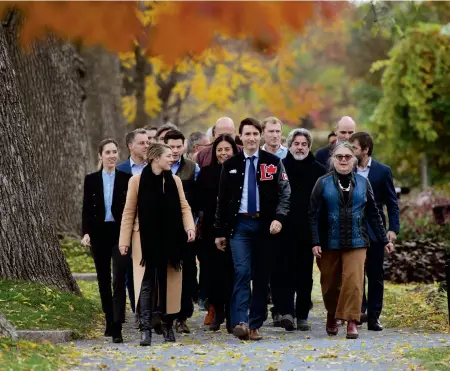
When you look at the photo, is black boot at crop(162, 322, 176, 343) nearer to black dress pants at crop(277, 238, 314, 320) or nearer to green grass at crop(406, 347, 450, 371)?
black dress pants at crop(277, 238, 314, 320)

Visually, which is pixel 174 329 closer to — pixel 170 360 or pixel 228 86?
pixel 170 360

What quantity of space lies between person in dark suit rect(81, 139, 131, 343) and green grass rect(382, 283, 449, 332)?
313cm

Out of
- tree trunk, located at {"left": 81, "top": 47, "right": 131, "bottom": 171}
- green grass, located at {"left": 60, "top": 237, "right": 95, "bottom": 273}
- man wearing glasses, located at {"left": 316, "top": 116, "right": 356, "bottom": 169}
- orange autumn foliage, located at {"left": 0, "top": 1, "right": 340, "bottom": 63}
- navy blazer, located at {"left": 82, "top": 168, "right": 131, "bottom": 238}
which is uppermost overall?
tree trunk, located at {"left": 81, "top": 47, "right": 131, "bottom": 171}

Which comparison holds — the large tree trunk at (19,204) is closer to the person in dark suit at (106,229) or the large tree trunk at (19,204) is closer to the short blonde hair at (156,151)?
the person in dark suit at (106,229)

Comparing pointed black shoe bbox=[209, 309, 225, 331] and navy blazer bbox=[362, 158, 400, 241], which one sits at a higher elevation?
navy blazer bbox=[362, 158, 400, 241]

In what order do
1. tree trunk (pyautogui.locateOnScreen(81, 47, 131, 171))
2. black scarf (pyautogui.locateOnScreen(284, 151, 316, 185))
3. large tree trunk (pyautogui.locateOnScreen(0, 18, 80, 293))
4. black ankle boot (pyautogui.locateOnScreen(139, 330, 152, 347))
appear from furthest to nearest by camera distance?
tree trunk (pyautogui.locateOnScreen(81, 47, 131, 171)), black scarf (pyautogui.locateOnScreen(284, 151, 316, 185)), large tree trunk (pyautogui.locateOnScreen(0, 18, 80, 293)), black ankle boot (pyautogui.locateOnScreen(139, 330, 152, 347))

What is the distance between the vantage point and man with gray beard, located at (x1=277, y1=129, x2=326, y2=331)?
1183 centimetres

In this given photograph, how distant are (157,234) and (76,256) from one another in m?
7.70

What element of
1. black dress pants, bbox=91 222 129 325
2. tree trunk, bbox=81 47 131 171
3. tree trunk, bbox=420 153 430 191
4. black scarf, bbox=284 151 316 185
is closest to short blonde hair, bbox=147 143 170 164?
black dress pants, bbox=91 222 129 325

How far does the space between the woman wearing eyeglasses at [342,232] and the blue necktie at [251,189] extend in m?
0.73

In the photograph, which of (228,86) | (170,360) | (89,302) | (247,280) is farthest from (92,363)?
(228,86)

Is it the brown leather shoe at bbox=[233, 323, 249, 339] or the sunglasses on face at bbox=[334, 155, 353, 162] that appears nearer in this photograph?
the brown leather shoe at bbox=[233, 323, 249, 339]

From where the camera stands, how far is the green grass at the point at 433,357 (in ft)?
28.1

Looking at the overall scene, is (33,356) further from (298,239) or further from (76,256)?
(76,256)
